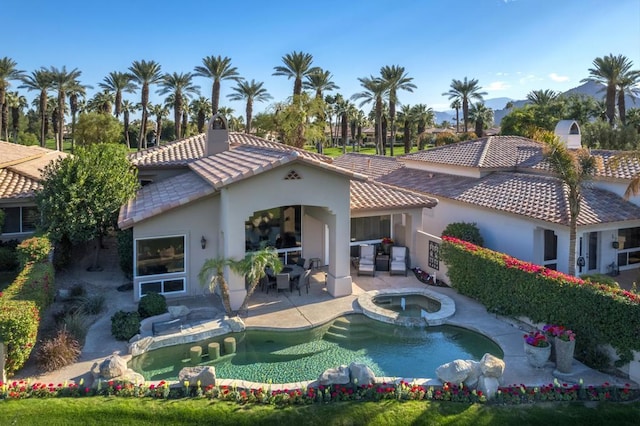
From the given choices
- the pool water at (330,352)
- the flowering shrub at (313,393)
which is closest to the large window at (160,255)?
the pool water at (330,352)

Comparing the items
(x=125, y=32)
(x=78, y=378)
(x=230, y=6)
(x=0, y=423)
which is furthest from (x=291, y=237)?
(x=125, y=32)

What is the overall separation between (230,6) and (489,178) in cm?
1711

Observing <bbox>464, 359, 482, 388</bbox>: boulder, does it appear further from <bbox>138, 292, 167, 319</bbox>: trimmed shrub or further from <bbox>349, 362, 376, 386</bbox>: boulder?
<bbox>138, 292, 167, 319</bbox>: trimmed shrub

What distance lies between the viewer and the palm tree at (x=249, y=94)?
2516 inches

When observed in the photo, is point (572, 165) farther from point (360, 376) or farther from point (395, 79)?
point (395, 79)

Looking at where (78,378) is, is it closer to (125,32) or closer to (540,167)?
(540,167)

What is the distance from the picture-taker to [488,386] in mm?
10844

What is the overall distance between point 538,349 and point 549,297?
81.1 inches

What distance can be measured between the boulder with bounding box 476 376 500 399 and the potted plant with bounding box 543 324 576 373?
230cm

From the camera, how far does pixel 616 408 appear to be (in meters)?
10.5

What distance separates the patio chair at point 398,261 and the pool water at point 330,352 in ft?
17.2

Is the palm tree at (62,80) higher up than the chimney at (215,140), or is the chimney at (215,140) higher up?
the palm tree at (62,80)

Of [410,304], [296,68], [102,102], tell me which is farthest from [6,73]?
[410,304]

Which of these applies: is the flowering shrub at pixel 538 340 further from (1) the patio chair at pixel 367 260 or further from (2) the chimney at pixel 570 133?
(2) the chimney at pixel 570 133
